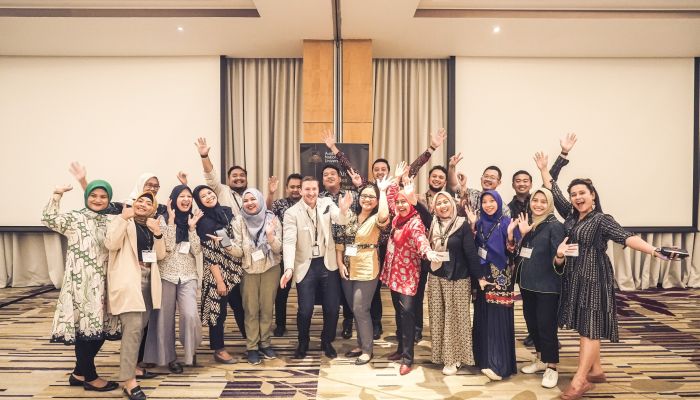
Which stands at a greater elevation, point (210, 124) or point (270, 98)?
point (270, 98)

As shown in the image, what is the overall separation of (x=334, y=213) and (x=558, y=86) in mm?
3874

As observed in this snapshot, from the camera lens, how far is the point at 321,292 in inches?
143

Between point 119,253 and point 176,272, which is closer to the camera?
point 119,253

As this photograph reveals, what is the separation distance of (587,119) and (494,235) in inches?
139

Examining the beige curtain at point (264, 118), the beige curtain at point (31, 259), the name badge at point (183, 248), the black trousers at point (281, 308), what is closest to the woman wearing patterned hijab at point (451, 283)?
the black trousers at point (281, 308)

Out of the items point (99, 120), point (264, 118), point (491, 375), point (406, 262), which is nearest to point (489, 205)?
point (406, 262)

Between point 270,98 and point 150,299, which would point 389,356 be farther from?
point 270,98

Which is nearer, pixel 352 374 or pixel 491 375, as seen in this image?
pixel 491 375

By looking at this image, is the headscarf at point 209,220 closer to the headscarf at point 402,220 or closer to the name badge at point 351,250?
the name badge at point 351,250

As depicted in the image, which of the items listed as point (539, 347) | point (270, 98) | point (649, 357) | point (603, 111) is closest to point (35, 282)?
point (270, 98)

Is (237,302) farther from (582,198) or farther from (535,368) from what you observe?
(582,198)

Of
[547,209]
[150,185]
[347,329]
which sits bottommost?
[347,329]

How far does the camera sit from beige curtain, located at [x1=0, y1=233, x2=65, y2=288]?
19.3 feet

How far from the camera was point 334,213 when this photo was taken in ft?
11.7
